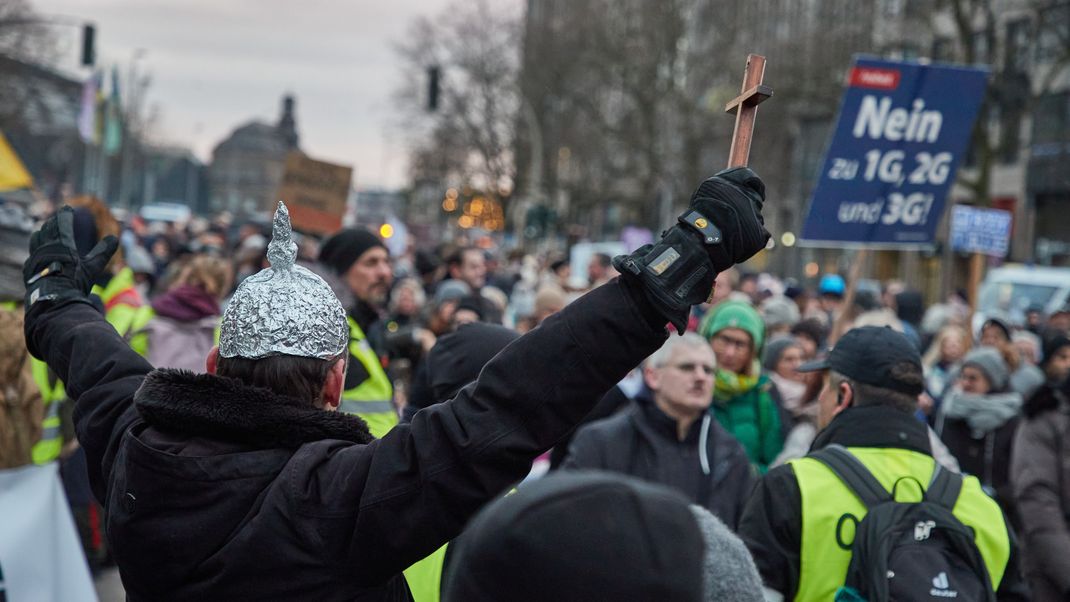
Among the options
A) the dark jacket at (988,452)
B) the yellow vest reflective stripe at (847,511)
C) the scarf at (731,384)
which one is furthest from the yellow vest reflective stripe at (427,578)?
the dark jacket at (988,452)

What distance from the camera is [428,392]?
436 cm

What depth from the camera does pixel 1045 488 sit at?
19.0ft

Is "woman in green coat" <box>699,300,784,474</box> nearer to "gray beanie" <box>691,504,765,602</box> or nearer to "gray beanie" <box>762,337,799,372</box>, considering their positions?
"gray beanie" <box>762,337,799,372</box>

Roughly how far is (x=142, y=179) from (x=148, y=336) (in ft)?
301

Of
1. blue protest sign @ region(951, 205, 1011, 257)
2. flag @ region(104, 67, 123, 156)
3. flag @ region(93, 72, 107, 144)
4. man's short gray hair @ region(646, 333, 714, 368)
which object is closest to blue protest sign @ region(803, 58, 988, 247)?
man's short gray hair @ region(646, 333, 714, 368)

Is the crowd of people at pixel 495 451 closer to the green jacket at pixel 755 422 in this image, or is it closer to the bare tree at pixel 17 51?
the green jacket at pixel 755 422

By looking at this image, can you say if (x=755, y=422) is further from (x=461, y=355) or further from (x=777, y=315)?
(x=777, y=315)

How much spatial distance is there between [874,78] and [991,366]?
1788 mm

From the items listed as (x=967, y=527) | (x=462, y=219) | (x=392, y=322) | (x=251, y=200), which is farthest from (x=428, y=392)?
(x=251, y=200)

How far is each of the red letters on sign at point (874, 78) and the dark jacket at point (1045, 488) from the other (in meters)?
2.35

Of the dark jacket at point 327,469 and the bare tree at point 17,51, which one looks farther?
the bare tree at point 17,51

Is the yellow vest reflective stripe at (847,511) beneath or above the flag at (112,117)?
above

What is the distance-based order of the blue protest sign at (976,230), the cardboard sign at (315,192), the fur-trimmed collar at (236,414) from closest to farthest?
the fur-trimmed collar at (236,414) → the cardboard sign at (315,192) → the blue protest sign at (976,230)

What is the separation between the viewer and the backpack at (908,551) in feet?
11.0
